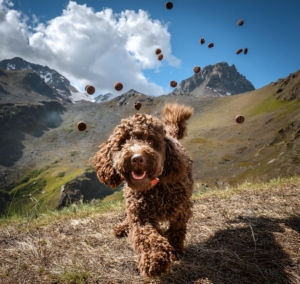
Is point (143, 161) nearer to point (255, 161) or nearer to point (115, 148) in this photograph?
point (115, 148)

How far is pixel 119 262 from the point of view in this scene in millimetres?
2982

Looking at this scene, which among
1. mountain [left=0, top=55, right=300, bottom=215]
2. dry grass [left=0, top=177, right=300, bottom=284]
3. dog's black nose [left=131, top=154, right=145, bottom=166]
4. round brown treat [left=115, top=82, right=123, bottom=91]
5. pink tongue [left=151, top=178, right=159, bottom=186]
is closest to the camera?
dry grass [left=0, top=177, right=300, bottom=284]

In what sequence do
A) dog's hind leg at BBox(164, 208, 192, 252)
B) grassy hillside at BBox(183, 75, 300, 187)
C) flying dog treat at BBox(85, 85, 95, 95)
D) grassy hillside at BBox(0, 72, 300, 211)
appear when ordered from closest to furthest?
1. dog's hind leg at BBox(164, 208, 192, 252)
2. flying dog treat at BBox(85, 85, 95, 95)
3. grassy hillside at BBox(183, 75, 300, 187)
4. grassy hillside at BBox(0, 72, 300, 211)

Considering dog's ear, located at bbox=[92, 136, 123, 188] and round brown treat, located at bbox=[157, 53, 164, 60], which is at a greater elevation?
round brown treat, located at bbox=[157, 53, 164, 60]

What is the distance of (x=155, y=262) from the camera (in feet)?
8.21

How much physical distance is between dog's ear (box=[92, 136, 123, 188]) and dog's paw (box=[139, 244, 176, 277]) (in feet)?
3.59

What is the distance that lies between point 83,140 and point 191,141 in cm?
5348

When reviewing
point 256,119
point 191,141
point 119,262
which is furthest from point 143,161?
point 256,119

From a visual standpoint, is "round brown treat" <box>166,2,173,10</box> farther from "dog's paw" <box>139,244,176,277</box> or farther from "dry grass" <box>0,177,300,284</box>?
"dog's paw" <box>139,244,176,277</box>

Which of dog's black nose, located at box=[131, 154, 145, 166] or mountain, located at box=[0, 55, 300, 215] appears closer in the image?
dog's black nose, located at box=[131, 154, 145, 166]

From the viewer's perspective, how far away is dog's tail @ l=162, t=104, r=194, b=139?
5.40 metres

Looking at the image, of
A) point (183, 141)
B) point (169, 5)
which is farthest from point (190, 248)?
point (183, 141)

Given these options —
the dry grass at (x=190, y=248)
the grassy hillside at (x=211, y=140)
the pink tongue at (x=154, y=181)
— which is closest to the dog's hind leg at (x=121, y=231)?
the dry grass at (x=190, y=248)

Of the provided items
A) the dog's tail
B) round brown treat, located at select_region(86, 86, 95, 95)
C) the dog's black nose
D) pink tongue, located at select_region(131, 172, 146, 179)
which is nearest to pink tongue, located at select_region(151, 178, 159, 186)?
pink tongue, located at select_region(131, 172, 146, 179)
